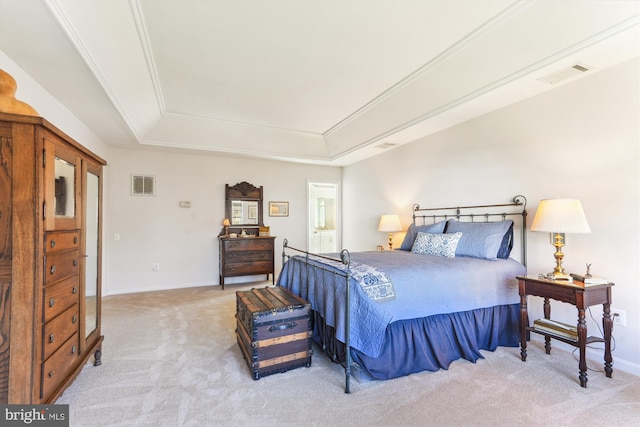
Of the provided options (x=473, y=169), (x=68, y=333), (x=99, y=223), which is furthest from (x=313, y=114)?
(x=68, y=333)

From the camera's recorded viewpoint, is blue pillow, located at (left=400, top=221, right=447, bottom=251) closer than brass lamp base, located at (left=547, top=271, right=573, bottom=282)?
Answer: No

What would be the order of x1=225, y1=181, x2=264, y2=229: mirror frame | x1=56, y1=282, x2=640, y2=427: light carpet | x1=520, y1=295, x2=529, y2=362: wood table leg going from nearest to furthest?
x1=56, y1=282, x2=640, y2=427: light carpet
x1=520, y1=295, x2=529, y2=362: wood table leg
x1=225, y1=181, x2=264, y2=229: mirror frame

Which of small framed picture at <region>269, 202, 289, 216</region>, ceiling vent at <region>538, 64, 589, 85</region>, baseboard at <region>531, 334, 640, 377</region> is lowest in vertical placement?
baseboard at <region>531, 334, 640, 377</region>

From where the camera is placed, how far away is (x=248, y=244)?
5438 mm

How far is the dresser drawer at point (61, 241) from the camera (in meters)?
1.67

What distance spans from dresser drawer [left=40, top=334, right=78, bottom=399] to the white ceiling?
2076 mm

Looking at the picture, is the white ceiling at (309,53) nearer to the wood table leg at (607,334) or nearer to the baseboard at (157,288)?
the wood table leg at (607,334)

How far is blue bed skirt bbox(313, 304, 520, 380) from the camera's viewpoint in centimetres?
232

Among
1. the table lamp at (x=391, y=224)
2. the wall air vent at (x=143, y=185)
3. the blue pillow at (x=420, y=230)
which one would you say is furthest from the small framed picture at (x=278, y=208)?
the blue pillow at (x=420, y=230)

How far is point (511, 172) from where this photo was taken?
328 cm

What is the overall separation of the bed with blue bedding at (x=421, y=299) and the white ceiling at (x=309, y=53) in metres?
1.42

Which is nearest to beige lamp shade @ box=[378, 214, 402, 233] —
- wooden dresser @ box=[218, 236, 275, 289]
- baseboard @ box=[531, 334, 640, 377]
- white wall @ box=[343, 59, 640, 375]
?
white wall @ box=[343, 59, 640, 375]

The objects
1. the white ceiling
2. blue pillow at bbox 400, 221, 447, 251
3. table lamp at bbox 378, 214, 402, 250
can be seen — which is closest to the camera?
the white ceiling

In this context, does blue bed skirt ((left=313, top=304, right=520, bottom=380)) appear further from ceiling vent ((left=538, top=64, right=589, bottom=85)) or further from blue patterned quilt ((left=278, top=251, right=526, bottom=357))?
ceiling vent ((left=538, top=64, right=589, bottom=85))
